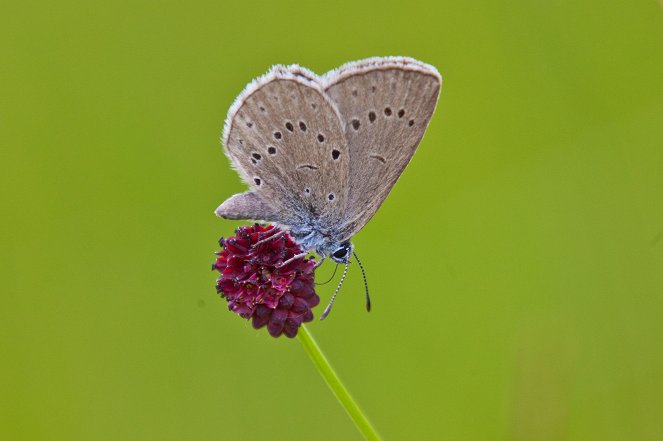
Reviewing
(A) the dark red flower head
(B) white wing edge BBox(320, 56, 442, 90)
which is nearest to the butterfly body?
(B) white wing edge BBox(320, 56, 442, 90)

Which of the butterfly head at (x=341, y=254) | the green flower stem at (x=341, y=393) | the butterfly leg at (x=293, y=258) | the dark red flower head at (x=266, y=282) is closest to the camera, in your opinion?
the green flower stem at (x=341, y=393)

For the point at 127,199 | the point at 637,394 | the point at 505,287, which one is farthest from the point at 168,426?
the point at 637,394

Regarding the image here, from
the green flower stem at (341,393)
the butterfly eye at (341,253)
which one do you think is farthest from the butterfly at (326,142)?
the green flower stem at (341,393)

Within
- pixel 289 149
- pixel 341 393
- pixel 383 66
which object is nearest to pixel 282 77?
pixel 289 149

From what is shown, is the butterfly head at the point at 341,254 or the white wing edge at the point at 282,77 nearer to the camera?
the white wing edge at the point at 282,77

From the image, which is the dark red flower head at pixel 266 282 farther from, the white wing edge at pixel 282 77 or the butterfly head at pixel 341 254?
the white wing edge at pixel 282 77

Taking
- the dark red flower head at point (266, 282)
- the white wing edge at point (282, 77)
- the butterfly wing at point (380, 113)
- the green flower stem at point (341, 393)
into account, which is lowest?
the green flower stem at point (341, 393)

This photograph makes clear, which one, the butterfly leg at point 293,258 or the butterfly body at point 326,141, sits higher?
the butterfly body at point 326,141

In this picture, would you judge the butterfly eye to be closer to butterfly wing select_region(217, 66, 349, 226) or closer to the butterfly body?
the butterfly body
